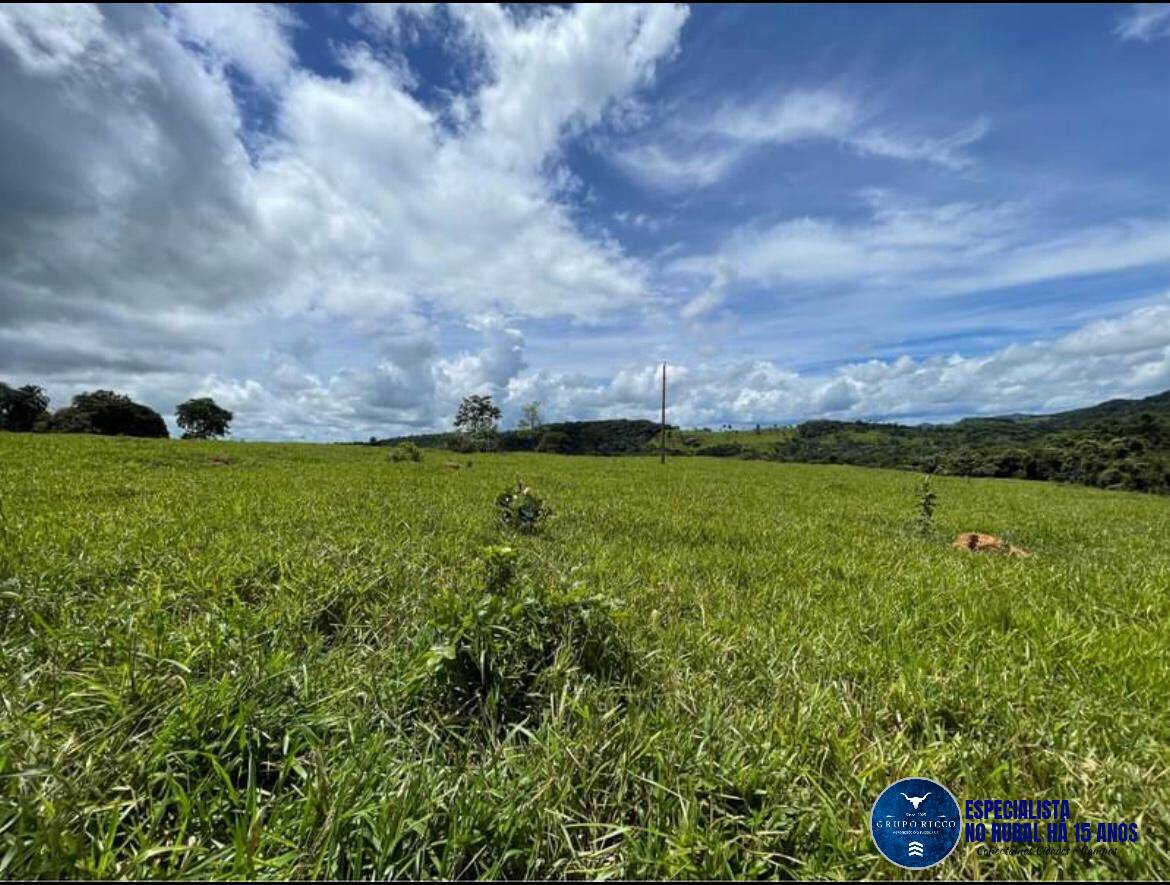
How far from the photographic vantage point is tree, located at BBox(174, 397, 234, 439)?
3782 inches

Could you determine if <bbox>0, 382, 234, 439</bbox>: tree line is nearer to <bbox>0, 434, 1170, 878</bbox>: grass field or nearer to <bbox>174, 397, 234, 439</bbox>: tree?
<bbox>174, 397, 234, 439</bbox>: tree

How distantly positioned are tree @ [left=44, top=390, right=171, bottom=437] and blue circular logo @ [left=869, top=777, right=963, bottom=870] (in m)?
93.4

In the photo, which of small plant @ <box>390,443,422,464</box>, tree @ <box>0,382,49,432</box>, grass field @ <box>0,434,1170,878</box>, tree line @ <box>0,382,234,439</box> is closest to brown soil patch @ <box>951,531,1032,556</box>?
grass field @ <box>0,434,1170,878</box>

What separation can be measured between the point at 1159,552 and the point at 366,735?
1395 centimetres

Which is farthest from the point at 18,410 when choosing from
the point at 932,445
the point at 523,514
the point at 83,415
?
the point at 932,445

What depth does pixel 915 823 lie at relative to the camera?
245cm

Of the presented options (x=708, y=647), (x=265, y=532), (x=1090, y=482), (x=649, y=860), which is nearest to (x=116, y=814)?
(x=649, y=860)

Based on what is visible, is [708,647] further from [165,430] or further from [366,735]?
[165,430]

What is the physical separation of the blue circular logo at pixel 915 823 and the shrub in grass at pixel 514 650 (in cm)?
166

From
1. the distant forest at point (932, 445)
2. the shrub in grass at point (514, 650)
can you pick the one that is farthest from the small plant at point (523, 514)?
the distant forest at point (932, 445)

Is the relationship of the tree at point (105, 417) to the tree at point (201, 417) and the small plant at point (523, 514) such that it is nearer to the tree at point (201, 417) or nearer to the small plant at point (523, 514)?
the tree at point (201, 417)

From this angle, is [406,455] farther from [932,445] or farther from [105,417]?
[932,445]

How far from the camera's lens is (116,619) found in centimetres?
382

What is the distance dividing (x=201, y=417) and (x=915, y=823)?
12059 centimetres
